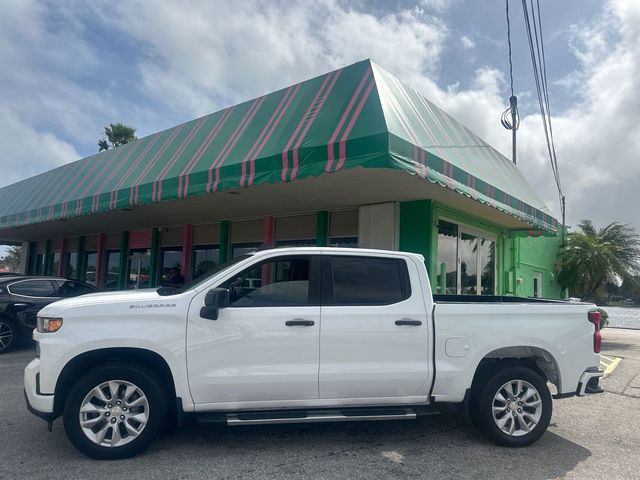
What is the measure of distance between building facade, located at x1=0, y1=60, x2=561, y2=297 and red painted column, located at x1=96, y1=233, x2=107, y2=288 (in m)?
0.89

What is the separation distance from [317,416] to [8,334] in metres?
8.02

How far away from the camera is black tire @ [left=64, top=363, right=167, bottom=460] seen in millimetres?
4086

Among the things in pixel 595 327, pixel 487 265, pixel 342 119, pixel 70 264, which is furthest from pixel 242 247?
pixel 70 264

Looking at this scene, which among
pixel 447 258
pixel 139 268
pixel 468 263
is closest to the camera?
pixel 447 258

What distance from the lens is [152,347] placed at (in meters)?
4.21

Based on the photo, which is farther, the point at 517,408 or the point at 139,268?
the point at 139,268

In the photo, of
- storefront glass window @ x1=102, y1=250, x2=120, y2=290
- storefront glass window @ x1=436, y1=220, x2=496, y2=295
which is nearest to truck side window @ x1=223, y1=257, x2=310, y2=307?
storefront glass window @ x1=436, y1=220, x2=496, y2=295

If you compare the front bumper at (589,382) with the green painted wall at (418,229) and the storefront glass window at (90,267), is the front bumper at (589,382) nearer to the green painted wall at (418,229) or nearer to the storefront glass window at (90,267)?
the green painted wall at (418,229)

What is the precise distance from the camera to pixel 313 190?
29.9 feet

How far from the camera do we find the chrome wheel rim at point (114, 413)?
4133mm

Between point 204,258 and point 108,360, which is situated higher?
point 204,258

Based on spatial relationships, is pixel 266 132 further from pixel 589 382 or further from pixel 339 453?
pixel 589 382

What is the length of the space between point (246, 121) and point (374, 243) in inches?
148

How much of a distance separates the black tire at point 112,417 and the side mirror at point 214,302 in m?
0.75
